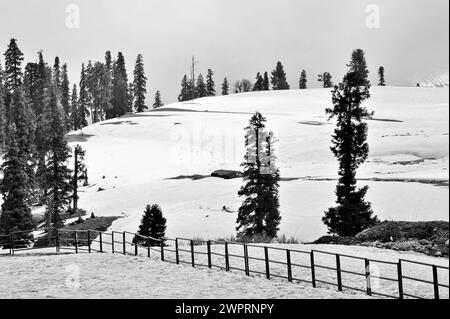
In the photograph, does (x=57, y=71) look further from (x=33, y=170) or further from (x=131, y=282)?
(x=131, y=282)

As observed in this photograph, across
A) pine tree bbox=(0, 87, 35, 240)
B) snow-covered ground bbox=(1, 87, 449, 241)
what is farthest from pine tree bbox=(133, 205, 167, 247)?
pine tree bbox=(0, 87, 35, 240)

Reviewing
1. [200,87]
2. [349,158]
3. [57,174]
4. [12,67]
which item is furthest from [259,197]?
[200,87]

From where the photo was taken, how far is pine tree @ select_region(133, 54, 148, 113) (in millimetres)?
158875

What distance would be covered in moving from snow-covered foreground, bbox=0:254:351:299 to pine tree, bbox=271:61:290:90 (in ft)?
531

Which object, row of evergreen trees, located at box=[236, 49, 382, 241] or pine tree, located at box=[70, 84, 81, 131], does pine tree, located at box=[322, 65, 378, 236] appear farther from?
pine tree, located at box=[70, 84, 81, 131]

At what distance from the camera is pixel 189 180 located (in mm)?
78750

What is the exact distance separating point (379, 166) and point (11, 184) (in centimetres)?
3832

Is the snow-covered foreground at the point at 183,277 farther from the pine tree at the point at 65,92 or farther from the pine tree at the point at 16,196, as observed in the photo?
the pine tree at the point at 65,92

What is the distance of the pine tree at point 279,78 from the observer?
187125mm

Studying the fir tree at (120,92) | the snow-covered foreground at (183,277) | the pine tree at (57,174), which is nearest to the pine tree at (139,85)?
the fir tree at (120,92)

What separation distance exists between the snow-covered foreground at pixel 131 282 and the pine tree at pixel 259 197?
65.9 feet

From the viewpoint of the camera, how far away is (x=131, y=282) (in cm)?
2164
